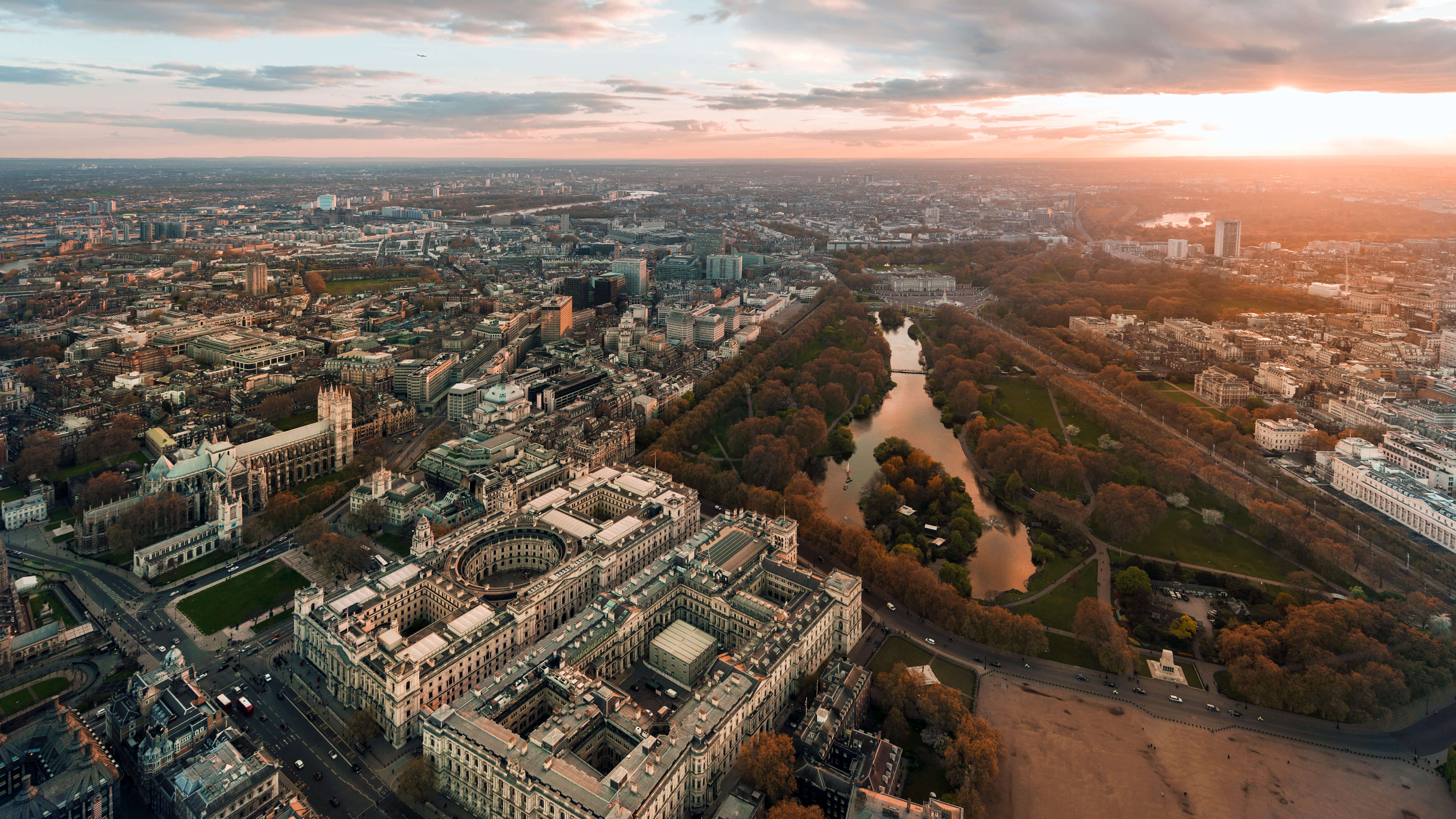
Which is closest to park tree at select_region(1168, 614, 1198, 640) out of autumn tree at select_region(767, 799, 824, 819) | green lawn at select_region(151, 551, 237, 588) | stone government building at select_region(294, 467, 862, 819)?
stone government building at select_region(294, 467, 862, 819)

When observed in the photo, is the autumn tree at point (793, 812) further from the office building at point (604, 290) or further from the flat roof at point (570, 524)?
the office building at point (604, 290)

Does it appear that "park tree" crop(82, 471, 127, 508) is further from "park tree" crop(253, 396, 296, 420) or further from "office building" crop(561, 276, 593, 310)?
"office building" crop(561, 276, 593, 310)

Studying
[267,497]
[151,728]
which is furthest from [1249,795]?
[267,497]

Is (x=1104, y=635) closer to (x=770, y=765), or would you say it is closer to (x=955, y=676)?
(x=955, y=676)

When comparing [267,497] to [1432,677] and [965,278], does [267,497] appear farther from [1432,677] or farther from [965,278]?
[965,278]

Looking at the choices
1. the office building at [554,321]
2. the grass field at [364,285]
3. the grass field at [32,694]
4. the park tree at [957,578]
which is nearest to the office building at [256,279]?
the grass field at [364,285]

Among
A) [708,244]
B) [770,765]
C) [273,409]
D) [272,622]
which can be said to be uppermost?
[708,244]

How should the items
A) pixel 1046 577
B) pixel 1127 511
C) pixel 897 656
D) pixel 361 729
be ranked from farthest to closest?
1. pixel 1127 511
2. pixel 1046 577
3. pixel 897 656
4. pixel 361 729

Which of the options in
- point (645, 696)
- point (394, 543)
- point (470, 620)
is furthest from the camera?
point (394, 543)

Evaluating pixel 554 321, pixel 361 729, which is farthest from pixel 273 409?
pixel 361 729
